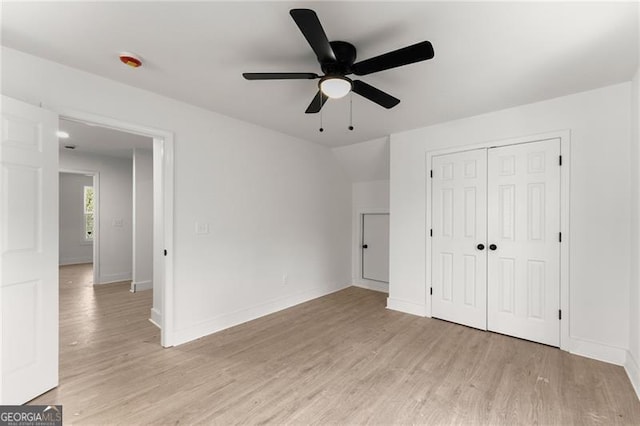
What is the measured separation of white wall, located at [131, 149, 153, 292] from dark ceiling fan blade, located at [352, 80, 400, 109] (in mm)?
4291

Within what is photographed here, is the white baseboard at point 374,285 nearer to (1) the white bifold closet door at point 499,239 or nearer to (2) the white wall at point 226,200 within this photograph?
(2) the white wall at point 226,200

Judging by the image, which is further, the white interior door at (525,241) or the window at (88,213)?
the window at (88,213)

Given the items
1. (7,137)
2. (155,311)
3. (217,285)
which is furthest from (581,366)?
(7,137)

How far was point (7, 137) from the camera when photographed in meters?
1.82

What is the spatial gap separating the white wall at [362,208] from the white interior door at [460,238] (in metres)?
1.32

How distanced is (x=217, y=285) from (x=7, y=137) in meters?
2.05

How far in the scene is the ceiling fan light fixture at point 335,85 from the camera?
70.6 inches

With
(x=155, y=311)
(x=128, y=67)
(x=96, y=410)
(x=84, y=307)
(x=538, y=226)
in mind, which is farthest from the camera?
(x=84, y=307)

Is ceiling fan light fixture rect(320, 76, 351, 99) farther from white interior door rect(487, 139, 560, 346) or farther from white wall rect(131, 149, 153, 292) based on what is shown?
white wall rect(131, 149, 153, 292)

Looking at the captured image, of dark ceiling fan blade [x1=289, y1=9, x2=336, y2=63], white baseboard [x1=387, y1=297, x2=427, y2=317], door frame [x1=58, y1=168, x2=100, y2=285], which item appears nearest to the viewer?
dark ceiling fan blade [x1=289, y1=9, x2=336, y2=63]

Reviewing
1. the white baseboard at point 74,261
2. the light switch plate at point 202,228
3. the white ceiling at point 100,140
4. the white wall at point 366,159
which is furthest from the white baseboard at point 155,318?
the white baseboard at point 74,261

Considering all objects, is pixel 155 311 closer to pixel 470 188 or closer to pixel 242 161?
pixel 242 161

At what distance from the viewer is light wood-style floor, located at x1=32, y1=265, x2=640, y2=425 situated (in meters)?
1.85

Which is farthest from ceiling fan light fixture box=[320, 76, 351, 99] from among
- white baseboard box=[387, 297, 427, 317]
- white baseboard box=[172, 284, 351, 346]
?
white baseboard box=[387, 297, 427, 317]
